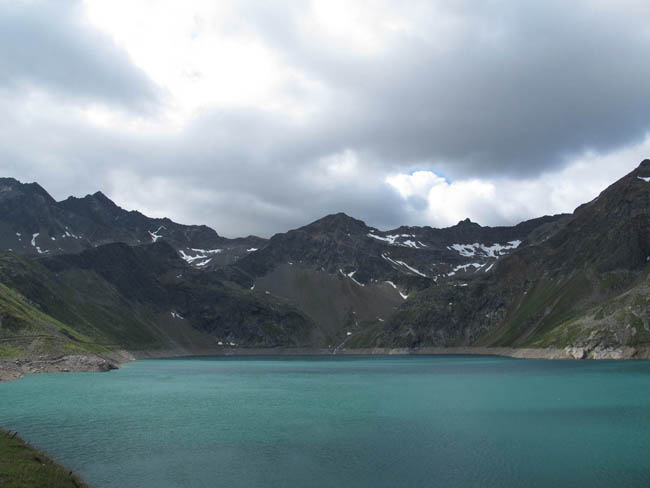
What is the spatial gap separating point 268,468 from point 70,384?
9076cm

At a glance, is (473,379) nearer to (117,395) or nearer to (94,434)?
(117,395)

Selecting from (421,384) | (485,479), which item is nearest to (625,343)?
(421,384)

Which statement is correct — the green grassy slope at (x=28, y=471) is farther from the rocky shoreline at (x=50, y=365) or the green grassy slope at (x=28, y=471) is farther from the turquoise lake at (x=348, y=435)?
the rocky shoreline at (x=50, y=365)

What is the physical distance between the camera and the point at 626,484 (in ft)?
132

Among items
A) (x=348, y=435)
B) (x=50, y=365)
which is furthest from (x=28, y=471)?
(x=50, y=365)

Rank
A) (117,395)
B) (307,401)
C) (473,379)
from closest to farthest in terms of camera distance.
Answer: (307,401) → (117,395) → (473,379)

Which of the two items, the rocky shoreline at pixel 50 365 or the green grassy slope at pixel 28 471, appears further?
the rocky shoreline at pixel 50 365

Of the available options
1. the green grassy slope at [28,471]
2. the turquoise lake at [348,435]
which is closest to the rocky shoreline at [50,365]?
the turquoise lake at [348,435]

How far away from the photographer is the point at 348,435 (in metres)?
61.0

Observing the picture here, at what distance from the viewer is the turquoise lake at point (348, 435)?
43.9 metres

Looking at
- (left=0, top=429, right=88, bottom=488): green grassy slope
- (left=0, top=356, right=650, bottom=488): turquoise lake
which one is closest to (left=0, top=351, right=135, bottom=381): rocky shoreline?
(left=0, top=356, right=650, bottom=488): turquoise lake

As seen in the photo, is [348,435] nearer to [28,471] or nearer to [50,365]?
[28,471]

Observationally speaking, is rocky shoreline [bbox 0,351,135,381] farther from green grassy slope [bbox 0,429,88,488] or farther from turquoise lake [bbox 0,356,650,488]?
green grassy slope [bbox 0,429,88,488]

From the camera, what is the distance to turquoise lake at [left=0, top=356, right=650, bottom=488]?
1730 inches
